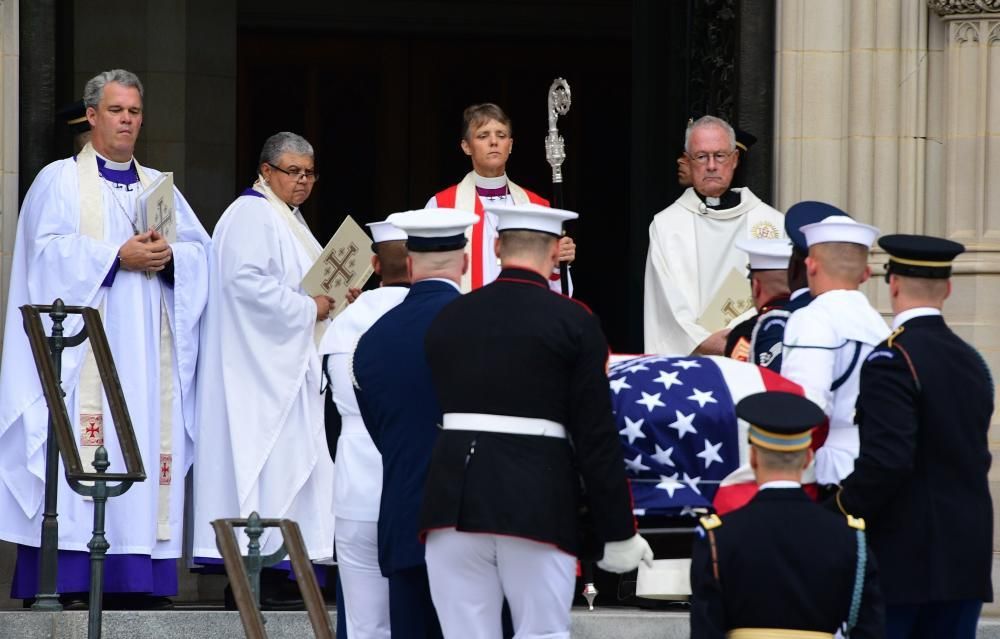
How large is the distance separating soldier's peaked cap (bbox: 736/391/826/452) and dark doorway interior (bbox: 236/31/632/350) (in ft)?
30.6

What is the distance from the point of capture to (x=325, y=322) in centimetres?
988

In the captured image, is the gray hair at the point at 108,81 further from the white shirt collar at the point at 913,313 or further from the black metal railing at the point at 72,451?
the white shirt collar at the point at 913,313

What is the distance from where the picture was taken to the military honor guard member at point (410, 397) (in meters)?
6.79

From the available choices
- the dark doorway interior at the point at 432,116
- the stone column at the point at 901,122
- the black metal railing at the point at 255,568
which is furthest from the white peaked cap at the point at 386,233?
the dark doorway interior at the point at 432,116

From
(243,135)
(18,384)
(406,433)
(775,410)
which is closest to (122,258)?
(18,384)

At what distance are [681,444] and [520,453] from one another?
21.0 inches

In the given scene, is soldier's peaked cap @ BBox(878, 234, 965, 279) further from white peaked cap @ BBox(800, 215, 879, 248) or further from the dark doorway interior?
the dark doorway interior

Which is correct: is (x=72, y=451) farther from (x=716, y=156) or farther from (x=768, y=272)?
(x=716, y=156)

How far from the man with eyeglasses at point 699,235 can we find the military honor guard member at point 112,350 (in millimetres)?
1977

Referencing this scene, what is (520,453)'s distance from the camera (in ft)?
20.4

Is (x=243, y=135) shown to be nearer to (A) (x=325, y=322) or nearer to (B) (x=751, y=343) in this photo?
(A) (x=325, y=322)

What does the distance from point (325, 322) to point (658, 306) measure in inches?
58.8

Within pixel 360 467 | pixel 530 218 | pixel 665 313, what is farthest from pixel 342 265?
pixel 530 218

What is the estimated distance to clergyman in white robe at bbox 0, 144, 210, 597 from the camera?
907 centimetres
